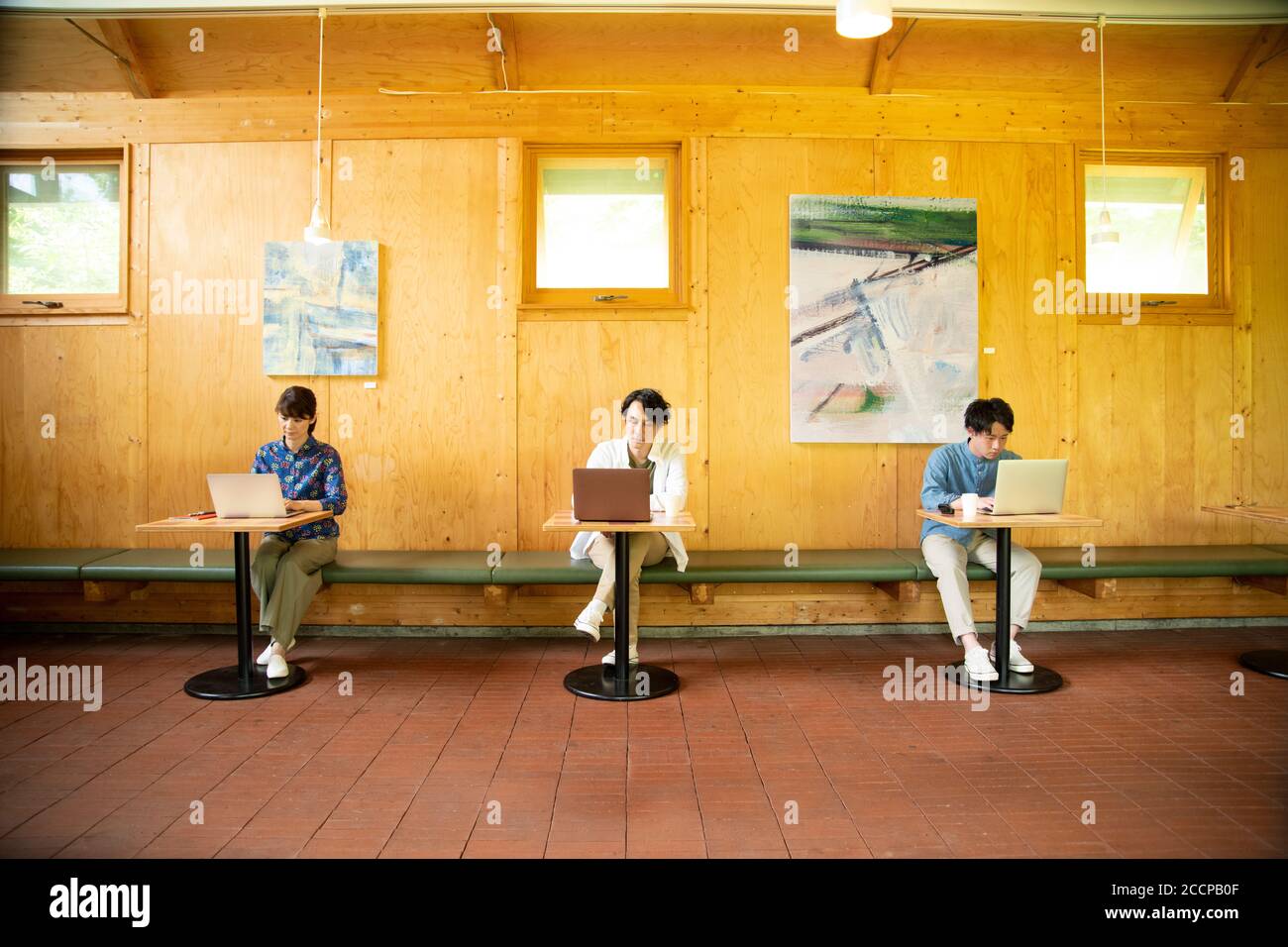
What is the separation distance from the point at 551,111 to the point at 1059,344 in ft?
11.5

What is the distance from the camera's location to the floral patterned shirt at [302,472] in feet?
13.7

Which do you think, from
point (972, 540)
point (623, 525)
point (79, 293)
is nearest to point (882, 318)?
point (972, 540)

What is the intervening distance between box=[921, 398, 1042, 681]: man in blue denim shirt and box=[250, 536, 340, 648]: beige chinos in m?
3.27

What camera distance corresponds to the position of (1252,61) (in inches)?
195

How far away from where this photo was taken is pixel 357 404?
4.89 m

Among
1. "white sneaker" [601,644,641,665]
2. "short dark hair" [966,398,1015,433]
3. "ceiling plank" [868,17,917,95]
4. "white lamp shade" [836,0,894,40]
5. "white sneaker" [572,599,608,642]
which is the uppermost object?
"ceiling plank" [868,17,917,95]

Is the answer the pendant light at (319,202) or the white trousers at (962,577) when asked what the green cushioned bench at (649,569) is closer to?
the white trousers at (962,577)

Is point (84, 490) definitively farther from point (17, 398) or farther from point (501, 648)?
point (501, 648)

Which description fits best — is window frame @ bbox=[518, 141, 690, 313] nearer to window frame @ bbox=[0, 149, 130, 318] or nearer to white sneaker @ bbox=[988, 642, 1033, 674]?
window frame @ bbox=[0, 149, 130, 318]

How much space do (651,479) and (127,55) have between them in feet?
13.6

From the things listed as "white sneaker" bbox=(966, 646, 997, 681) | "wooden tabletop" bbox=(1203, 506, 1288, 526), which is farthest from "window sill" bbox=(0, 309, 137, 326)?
"wooden tabletop" bbox=(1203, 506, 1288, 526)

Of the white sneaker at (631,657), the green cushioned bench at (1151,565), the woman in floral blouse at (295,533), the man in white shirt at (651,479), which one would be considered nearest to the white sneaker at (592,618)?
the man in white shirt at (651,479)

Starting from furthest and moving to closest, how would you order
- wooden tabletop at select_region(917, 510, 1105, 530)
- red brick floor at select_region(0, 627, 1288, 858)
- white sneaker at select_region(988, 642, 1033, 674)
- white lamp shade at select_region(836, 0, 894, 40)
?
white sneaker at select_region(988, 642, 1033, 674) < wooden tabletop at select_region(917, 510, 1105, 530) < white lamp shade at select_region(836, 0, 894, 40) < red brick floor at select_region(0, 627, 1288, 858)

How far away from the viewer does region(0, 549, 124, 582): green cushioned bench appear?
4.38 meters
